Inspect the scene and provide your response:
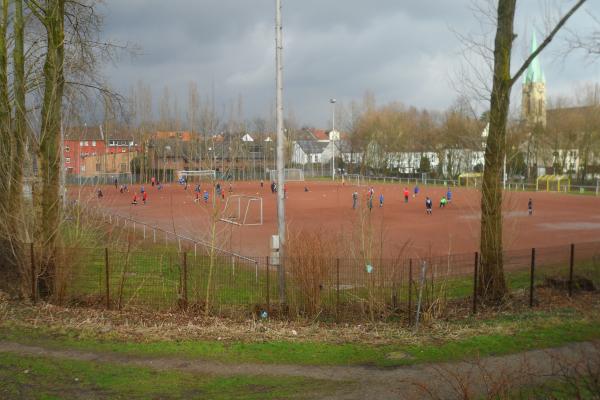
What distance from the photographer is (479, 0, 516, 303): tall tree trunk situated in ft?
41.2

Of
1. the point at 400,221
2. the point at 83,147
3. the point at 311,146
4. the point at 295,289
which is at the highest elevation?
the point at 311,146

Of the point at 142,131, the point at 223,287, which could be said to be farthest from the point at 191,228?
the point at 142,131

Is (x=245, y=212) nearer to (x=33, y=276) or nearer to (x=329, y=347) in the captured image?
(x=33, y=276)

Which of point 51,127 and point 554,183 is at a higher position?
point 51,127

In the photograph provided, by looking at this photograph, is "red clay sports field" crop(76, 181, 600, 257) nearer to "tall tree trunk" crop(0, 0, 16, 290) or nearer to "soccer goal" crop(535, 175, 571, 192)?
"tall tree trunk" crop(0, 0, 16, 290)

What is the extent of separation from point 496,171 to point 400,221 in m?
26.0

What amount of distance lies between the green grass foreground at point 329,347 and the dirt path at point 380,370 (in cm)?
23

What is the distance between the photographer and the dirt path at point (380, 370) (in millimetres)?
6953

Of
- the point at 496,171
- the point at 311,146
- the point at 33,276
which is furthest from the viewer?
the point at 311,146

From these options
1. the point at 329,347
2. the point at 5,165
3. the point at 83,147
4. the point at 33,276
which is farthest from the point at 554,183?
the point at 33,276

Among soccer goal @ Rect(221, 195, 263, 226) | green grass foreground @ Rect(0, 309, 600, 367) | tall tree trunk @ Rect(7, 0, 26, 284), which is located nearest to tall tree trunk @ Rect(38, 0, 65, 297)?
tall tree trunk @ Rect(7, 0, 26, 284)

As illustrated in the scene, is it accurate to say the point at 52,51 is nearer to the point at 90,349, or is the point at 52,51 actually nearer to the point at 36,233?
the point at 36,233

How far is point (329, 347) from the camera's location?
9031 millimetres

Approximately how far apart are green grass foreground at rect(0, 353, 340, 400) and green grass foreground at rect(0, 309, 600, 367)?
0.78 m
